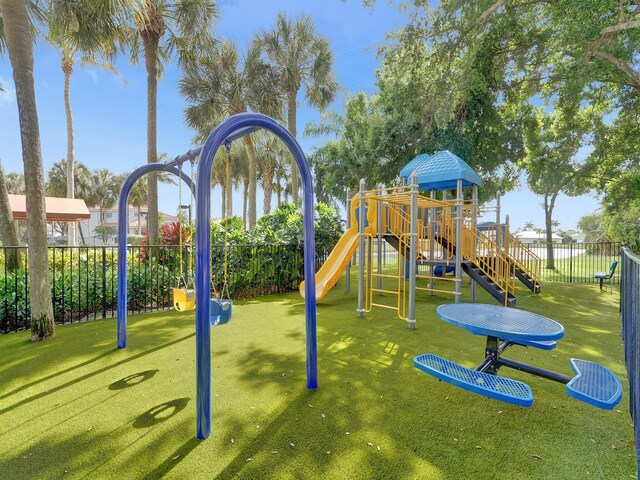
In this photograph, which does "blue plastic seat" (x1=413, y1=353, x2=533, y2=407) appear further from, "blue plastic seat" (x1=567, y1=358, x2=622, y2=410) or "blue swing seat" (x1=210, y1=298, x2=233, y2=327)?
"blue swing seat" (x1=210, y1=298, x2=233, y2=327)

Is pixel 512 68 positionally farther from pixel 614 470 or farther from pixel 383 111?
pixel 614 470

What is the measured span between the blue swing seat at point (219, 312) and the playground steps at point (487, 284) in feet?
19.8

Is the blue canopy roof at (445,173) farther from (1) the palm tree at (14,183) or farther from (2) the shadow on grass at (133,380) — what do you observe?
(1) the palm tree at (14,183)

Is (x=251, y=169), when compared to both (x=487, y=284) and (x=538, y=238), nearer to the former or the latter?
(x=487, y=284)

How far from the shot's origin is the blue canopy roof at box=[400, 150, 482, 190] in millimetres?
8078

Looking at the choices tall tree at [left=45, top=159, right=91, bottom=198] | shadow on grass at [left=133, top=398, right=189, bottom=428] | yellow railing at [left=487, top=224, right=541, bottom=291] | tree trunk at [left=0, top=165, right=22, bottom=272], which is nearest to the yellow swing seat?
A: shadow on grass at [left=133, top=398, right=189, bottom=428]

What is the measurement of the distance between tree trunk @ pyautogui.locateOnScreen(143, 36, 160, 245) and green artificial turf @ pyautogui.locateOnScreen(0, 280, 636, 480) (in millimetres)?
5703

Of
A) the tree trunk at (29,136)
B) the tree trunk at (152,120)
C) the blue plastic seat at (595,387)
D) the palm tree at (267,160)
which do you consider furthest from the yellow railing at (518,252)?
the palm tree at (267,160)

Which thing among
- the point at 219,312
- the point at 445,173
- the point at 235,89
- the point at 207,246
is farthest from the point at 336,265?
the point at 235,89

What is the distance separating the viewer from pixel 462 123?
13.9 metres

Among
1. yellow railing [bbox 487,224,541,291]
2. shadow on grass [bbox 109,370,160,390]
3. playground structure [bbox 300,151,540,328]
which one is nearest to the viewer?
shadow on grass [bbox 109,370,160,390]

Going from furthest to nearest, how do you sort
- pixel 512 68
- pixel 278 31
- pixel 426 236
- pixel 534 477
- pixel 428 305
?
pixel 278 31
pixel 512 68
pixel 426 236
pixel 428 305
pixel 534 477

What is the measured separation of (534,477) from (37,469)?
3.26m

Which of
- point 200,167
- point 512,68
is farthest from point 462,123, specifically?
point 200,167
